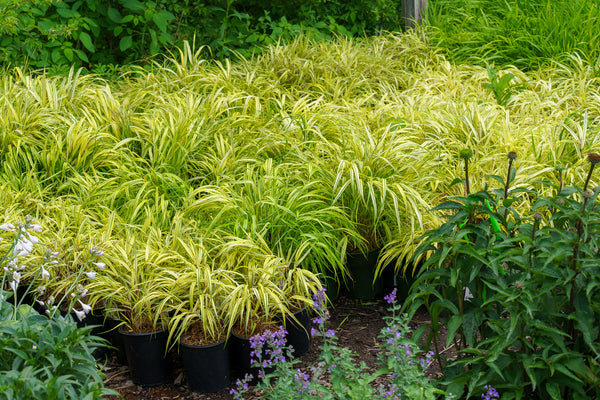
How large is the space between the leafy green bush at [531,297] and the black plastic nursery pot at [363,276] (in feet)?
3.49

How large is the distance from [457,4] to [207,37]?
247 cm

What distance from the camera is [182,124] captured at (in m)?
3.56

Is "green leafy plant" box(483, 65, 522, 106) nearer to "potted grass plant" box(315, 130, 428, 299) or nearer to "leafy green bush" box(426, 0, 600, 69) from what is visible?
"leafy green bush" box(426, 0, 600, 69)

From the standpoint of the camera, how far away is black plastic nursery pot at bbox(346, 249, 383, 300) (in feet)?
10.1

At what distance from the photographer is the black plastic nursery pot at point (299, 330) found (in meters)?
2.58

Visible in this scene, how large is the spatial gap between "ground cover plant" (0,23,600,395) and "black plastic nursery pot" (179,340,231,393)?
12 cm

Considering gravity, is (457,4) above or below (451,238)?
above

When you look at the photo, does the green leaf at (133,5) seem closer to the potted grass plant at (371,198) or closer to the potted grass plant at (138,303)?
the potted grass plant at (371,198)

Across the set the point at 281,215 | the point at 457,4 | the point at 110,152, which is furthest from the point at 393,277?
the point at 457,4

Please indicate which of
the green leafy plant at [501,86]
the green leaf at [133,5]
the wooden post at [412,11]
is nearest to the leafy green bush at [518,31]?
the wooden post at [412,11]

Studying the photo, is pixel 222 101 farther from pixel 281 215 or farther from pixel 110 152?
pixel 281 215

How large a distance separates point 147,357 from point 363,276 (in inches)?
45.9

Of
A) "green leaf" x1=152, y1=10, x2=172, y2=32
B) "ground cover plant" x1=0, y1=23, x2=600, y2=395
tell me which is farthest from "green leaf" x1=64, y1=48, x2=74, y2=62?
"green leaf" x1=152, y1=10, x2=172, y2=32

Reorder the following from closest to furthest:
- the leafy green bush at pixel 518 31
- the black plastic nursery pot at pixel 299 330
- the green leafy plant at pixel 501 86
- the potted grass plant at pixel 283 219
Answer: the black plastic nursery pot at pixel 299 330
the potted grass plant at pixel 283 219
the green leafy plant at pixel 501 86
the leafy green bush at pixel 518 31
